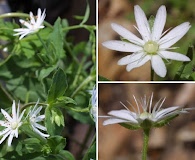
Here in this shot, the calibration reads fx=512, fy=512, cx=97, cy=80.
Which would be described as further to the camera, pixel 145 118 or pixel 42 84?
pixel 42 84

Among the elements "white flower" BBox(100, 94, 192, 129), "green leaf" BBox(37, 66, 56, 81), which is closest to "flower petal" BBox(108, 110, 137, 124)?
"white flower" BBox(100, 94, 192, 129)

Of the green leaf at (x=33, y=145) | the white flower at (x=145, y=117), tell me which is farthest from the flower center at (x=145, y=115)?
the green leaf at (x=33, y=145)

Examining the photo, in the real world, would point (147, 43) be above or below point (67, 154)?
above

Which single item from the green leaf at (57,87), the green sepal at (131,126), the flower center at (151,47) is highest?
the flower center at (151,47)

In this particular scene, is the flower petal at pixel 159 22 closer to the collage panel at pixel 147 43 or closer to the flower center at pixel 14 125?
the collage panel at pixel 147 43

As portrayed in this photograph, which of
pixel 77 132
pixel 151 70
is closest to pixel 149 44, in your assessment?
pixel 151 70

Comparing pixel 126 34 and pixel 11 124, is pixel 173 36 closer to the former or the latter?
pixel 126 34

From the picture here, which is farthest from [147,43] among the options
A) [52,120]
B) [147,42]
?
[52,120]
